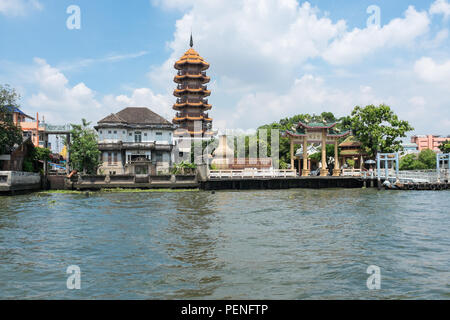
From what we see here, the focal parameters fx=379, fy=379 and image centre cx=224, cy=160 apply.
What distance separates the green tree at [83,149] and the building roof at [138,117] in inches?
389

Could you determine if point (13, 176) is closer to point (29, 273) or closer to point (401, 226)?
point (29, 273)

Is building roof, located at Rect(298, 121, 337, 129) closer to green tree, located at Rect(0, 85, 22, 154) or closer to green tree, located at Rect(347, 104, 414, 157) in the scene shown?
green tree, located at Rect(347, 104, 414, 157)

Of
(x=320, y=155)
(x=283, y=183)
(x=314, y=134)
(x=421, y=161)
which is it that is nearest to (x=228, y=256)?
(x=283, y=183)

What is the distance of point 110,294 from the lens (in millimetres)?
7125

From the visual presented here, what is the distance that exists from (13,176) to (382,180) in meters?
34.3

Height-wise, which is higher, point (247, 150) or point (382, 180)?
point (247, 150)

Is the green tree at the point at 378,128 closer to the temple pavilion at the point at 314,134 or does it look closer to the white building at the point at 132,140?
the temple pavilion at the point at 314,134

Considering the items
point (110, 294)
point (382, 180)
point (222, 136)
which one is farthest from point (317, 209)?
point (222, 136)

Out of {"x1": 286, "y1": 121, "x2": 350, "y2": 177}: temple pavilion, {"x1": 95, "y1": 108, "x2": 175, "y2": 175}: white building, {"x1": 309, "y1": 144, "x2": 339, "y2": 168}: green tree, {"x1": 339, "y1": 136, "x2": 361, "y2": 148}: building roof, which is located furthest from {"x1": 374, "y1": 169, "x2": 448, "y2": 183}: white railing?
{"x1": 95, "y1": 108, "x2": 175, "y2": 175}: white building

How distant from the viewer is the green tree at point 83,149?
42.2 m

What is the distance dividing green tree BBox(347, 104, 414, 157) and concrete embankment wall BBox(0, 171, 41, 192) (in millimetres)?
38251

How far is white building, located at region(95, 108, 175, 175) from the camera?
5212 cm
